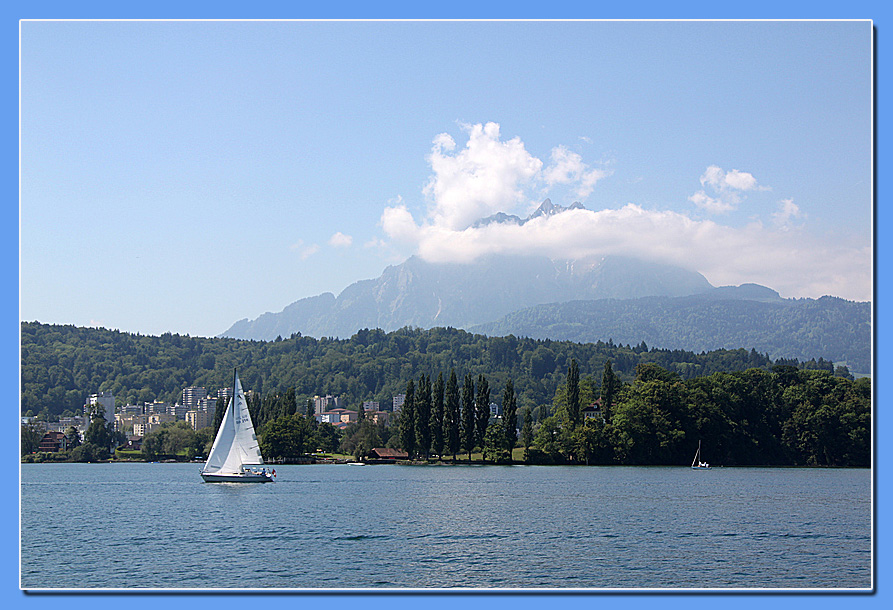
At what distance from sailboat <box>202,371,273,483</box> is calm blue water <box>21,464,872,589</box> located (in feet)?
3.92

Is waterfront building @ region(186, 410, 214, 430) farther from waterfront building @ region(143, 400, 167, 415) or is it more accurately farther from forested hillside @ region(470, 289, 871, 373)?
forested hillside @ region(470, 289, 871, 373)

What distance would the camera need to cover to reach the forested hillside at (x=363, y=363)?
7725 cm

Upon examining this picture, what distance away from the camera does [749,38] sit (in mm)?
13289

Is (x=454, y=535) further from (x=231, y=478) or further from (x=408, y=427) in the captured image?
(x=408, y=427)

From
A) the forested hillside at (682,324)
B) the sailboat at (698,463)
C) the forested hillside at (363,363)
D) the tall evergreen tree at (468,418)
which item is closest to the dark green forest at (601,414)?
the tall evergreen tree at (468,418)

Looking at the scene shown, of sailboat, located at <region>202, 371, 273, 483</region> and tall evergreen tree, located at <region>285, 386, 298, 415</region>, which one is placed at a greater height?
tall evergreen tree, located at <region>285, 386, 298, 415</region>

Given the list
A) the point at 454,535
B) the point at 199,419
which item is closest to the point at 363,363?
the point at 199,419

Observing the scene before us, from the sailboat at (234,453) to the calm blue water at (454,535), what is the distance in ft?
3.92

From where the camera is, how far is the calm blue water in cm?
1409

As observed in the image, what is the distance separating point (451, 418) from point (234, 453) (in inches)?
678

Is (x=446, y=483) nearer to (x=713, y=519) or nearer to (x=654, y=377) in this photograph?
(x=713, y=519)

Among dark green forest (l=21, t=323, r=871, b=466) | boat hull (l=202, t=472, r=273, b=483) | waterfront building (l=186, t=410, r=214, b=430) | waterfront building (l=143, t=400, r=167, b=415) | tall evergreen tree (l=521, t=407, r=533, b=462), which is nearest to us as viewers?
boat hull (l=202, t=472, r=273, b=483)

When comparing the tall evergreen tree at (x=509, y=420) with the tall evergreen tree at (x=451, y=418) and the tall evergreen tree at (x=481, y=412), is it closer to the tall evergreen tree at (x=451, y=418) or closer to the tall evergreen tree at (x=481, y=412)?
the tall evergreen tree at (x=481, y=412)

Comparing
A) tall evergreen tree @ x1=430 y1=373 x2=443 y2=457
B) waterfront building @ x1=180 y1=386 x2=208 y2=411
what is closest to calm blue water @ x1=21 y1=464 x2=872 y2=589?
tall evergreen tree @ x1=430 y1=373 x2=443 y2=457
